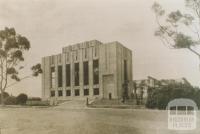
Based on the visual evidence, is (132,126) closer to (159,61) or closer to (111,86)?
(159,61)

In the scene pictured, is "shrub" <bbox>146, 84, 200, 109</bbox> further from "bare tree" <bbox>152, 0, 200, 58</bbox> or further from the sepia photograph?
"bare tree" <bbox>152, 0, 200, 58</bbox>

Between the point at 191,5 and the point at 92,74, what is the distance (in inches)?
293

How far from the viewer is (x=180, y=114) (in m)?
7.48

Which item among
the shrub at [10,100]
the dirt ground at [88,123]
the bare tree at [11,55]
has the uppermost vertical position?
the bare tree at [11,55]

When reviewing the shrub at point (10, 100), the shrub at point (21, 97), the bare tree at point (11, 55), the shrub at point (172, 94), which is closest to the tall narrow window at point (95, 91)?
the shrub at point (172, 94)

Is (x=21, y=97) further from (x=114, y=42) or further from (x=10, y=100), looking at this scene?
(x=114, y=42)

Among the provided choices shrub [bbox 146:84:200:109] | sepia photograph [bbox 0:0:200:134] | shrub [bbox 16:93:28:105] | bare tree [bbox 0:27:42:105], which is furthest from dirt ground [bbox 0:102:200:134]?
bare tree [bbox 0:27:42:105]

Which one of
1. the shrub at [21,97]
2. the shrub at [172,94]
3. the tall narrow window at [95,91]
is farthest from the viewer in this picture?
the tall narrow window at [95,91]

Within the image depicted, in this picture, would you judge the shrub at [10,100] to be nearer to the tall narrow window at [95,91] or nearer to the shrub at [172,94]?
the shrub at [172,94]

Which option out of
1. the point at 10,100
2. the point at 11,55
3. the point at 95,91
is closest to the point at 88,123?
the point at 10,100

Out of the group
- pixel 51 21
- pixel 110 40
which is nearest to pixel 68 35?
pixel 51 21

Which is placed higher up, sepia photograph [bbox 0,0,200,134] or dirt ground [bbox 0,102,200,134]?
sepia photograph [bbox 0,0,200,134]

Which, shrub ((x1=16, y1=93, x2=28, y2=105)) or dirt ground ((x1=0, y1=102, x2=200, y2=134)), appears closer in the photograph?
dirt ground ((x1=0, y1=102, x2=200, y2=134))

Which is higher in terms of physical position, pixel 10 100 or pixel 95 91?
pixel 95 91
